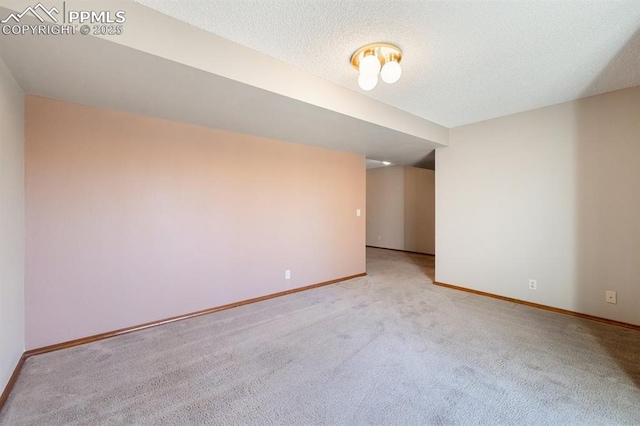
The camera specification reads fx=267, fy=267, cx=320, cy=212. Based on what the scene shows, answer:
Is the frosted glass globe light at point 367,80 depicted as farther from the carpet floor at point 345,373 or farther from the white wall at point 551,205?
the white wall at point 551,205

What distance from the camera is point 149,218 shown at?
2762mm

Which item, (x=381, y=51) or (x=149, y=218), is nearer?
(x=381, y=51)

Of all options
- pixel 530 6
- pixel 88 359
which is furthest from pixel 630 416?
pixel 88 359

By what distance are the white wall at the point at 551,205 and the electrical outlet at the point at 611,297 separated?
0.10 ft

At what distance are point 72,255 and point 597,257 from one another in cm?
519

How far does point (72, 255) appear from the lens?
238cm

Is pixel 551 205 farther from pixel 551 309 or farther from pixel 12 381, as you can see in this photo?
pixel 12 381

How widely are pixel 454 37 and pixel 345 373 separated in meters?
2.49

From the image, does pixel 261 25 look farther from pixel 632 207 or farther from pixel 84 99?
pixel 632 207

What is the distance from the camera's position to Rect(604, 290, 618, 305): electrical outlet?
2.76m

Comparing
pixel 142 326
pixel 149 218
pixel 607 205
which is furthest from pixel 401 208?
pixel 142 326

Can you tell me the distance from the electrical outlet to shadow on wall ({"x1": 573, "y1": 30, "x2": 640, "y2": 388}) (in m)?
0.03

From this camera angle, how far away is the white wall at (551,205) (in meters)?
2.71

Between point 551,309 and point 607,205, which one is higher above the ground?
point 607,205
